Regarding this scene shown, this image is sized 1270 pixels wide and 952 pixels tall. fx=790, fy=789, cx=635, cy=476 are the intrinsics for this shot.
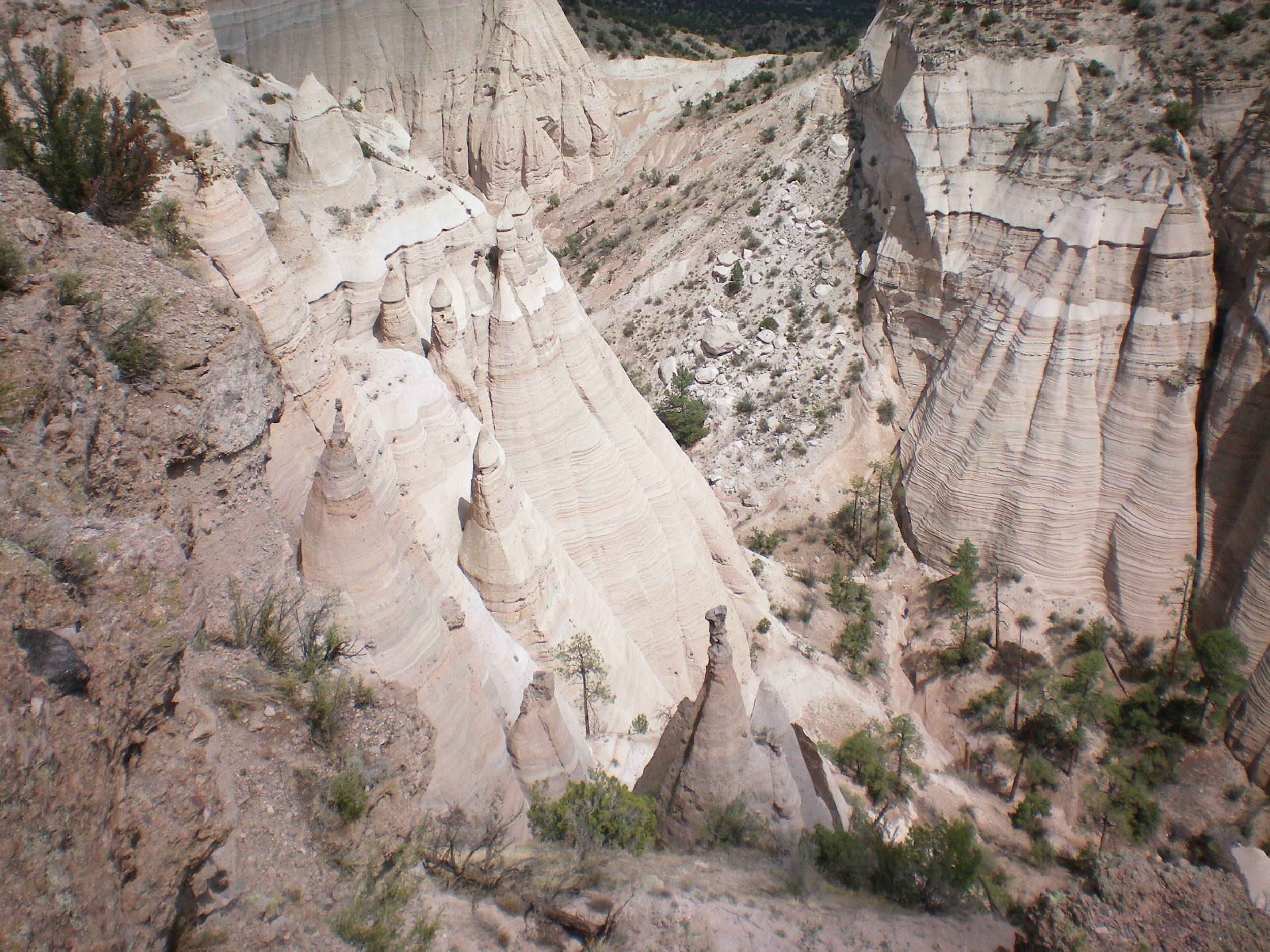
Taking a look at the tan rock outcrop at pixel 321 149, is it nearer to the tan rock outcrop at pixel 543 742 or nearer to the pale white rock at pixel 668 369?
the tan rock outcrop at pixel 543 742

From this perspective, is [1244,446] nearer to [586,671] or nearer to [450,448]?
[586,671]

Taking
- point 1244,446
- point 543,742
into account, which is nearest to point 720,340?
point 1244,446

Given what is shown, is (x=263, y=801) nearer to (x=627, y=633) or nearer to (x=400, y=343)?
(x=400, y=343)

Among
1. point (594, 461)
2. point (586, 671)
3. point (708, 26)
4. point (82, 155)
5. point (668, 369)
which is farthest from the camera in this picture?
point (708, 26)

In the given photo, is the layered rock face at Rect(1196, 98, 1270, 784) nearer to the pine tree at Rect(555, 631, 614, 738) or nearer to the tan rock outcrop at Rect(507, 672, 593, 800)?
the pine tree at Rect(555, 631, 614, 738)

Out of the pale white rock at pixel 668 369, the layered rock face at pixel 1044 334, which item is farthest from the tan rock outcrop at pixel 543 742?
the pale white rock at pixel 668 369
